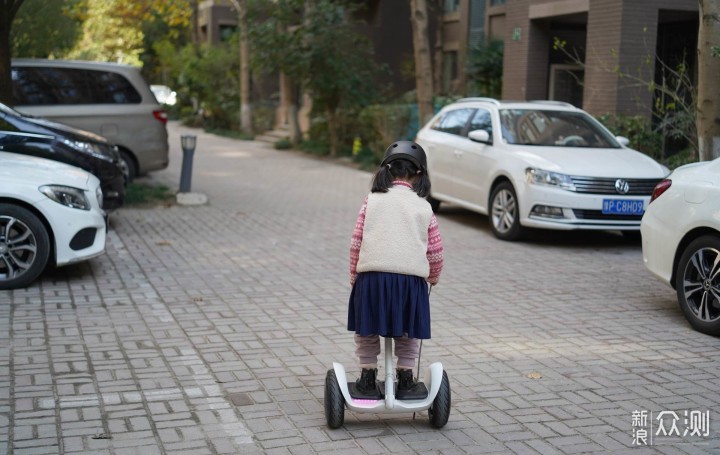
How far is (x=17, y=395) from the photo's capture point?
5.24 meters

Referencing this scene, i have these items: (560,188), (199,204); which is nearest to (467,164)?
(560,188)

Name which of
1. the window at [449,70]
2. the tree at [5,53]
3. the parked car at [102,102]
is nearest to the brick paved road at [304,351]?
the tree at [5,53]

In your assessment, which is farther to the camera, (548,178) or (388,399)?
(548,178)

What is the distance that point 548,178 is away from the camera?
34.4 ft

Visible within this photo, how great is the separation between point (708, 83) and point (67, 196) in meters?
6.33

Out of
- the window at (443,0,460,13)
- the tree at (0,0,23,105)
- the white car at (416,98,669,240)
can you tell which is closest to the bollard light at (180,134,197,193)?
the tree at (0,0,23,105)

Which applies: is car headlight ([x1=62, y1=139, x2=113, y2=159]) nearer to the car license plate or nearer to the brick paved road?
the brick paved road

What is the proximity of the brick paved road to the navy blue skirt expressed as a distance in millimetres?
585

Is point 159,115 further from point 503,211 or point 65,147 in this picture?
point 503,211

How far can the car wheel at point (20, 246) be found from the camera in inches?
309

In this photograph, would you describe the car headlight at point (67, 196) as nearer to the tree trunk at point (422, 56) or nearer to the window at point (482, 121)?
the window at point (482, 121)

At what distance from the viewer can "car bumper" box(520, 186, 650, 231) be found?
33.7 feet

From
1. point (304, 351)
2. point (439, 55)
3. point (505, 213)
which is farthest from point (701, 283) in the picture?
point (439, 55)

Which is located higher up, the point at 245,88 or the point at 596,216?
the point at 245,88
